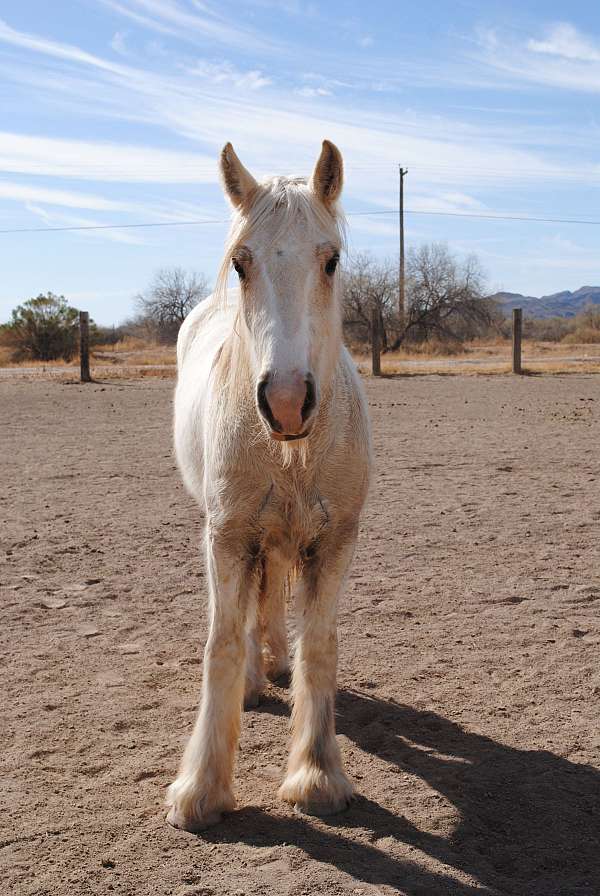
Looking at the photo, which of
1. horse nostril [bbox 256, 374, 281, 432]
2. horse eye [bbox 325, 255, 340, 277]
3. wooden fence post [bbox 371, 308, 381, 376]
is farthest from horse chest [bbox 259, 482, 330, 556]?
wooden fence post [bbox 371, 308, 381, 376]

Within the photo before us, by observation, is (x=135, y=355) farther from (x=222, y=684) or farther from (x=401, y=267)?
A: (x=222, y=684)

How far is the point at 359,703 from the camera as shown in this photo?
3.93 meters

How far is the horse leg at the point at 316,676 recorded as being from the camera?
308 cm

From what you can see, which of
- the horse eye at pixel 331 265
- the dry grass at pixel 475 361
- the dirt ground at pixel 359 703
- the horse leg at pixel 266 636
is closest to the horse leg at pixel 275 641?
the horse leg at pixel 266 636

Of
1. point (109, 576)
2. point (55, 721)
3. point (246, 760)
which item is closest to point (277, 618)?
point (246, 760)

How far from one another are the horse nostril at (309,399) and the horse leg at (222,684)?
0.78 metres

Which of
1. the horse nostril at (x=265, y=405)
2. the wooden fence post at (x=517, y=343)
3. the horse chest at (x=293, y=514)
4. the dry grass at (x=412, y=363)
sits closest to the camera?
the horse nostril at (x=265, y=405)

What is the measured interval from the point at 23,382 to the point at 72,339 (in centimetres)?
1226

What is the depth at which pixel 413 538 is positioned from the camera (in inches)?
252

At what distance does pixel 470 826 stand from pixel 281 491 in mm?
1363

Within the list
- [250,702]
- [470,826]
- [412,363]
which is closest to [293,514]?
[470,826]

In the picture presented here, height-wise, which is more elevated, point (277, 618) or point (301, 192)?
point (301, 192)

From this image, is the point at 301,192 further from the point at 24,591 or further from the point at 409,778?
the point at 24,591

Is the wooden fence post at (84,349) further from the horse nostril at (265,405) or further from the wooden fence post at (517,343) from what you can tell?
the horse nostril at (265,405)
